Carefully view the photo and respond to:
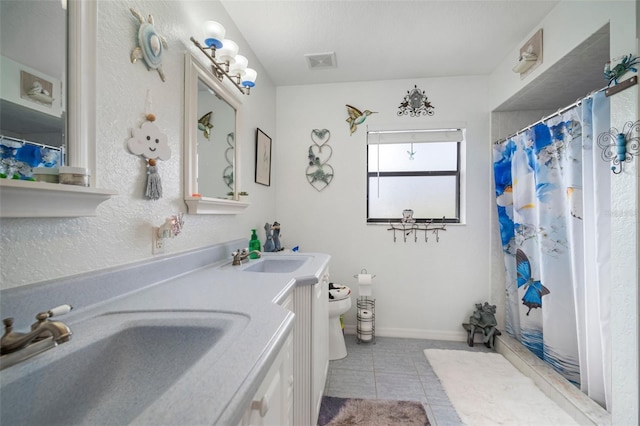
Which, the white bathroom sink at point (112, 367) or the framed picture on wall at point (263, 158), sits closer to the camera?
the white bathroom sink at point (112, 367)

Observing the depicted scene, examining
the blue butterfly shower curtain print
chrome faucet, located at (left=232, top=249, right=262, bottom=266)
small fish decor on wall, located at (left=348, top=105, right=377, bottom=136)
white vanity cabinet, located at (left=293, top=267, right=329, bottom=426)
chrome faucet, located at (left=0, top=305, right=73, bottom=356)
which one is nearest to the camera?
chrome faucet, located at (left=0, top=305, right=73, bottom=356)

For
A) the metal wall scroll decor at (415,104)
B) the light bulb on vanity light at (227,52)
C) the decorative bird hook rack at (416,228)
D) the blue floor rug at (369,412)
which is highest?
the metal wall scroll decor at (415,104)

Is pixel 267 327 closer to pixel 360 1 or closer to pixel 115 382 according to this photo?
pixel 115 382

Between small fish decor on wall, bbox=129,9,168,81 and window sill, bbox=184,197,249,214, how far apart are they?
574 millimetres

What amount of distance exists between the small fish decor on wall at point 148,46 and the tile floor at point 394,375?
6.71ft

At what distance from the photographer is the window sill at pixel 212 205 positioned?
1.32m

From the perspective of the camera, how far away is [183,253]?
49.6 inches

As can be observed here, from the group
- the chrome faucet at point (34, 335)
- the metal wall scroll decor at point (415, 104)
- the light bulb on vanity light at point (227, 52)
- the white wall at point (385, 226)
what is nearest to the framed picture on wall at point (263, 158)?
the white wall at point (385, 226)

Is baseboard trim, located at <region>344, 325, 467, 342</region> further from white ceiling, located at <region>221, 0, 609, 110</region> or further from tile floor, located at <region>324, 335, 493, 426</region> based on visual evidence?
white ceiling, located at <region>221, 0, 609, 110</region>

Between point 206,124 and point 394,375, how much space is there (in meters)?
2.09

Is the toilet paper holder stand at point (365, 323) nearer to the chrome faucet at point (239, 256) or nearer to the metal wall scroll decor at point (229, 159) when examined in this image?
the chrome faucet at point (239, 256)

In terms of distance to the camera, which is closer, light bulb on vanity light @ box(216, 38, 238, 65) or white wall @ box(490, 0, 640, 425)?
white wall @ box(490, 0, 640, 425)

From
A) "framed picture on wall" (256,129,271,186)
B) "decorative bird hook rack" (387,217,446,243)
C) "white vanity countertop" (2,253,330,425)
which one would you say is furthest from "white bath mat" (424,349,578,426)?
"framed picture on wall" (256,129,271,186)

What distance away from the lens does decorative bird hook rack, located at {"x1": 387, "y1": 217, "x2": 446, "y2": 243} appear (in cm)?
260
